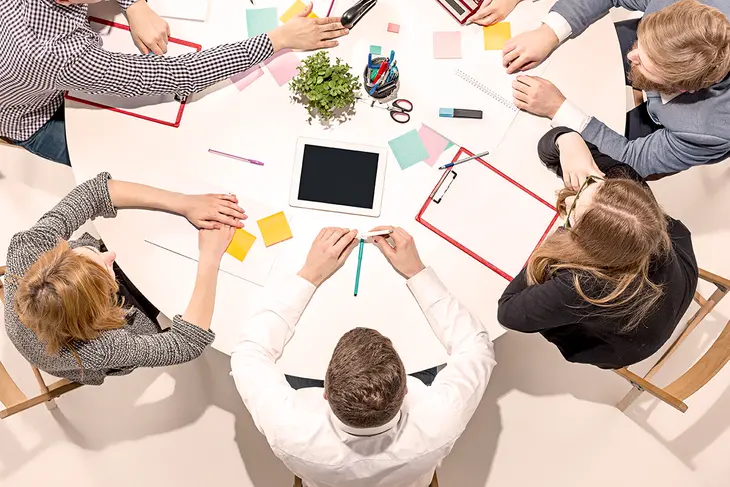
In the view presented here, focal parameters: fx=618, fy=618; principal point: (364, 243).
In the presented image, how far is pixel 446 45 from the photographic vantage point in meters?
1.83

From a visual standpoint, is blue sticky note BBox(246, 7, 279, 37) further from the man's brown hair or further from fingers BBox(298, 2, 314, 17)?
the man's brown hair

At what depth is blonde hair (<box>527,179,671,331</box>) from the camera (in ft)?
4.71

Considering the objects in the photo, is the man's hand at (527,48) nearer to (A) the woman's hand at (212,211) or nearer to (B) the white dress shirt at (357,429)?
(B) the white dress shirt at (357,429)

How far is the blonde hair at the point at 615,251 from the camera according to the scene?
4.71ft

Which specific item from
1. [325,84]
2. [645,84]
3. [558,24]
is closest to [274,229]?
[325,84]

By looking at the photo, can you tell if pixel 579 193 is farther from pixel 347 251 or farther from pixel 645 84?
pixel 347 251

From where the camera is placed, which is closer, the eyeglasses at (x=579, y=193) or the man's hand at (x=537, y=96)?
the eyeglasses at (x=579, y=193)

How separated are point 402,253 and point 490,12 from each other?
780mm

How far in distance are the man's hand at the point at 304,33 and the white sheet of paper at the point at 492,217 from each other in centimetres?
55

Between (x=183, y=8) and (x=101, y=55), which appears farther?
(x=183, y=8)

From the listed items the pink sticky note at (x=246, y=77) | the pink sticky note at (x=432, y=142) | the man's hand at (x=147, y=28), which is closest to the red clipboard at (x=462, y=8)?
the pink sticky note at (x=432, y=142)

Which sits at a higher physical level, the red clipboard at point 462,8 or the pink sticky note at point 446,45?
Answer: the red clipboard at point 462,8

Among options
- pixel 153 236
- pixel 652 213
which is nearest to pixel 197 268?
pixel 153 236

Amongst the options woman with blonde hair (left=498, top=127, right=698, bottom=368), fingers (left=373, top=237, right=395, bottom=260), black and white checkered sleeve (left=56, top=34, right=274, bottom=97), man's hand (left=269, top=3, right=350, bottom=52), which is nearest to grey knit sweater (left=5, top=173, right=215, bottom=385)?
black and white checkered sleeve (left=56, top=34, right=274, bottom=97)
